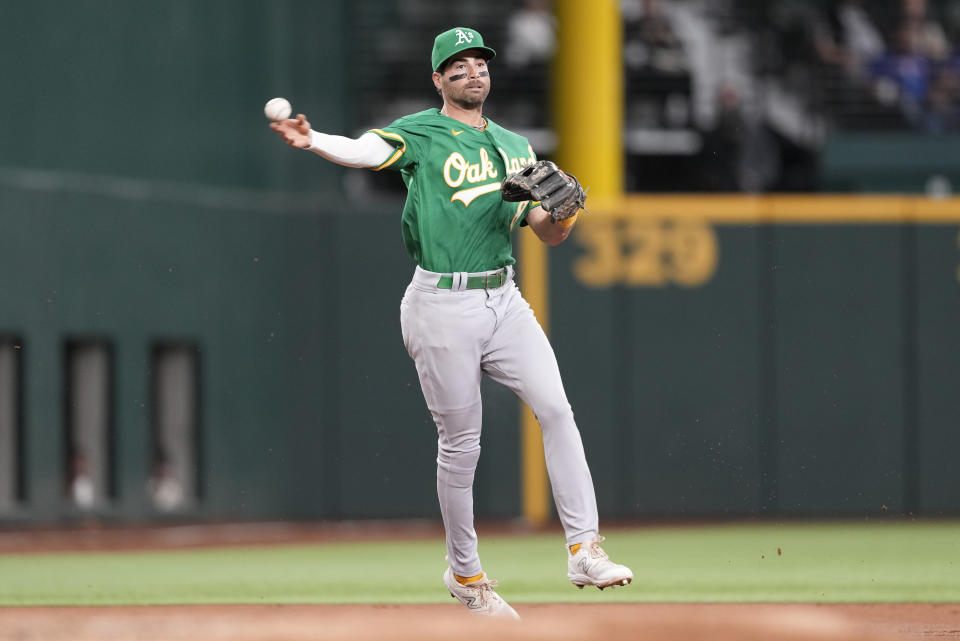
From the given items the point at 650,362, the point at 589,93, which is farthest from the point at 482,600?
the point at 589,93

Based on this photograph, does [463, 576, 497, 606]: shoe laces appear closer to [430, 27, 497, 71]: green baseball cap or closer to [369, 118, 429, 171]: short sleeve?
[369, 118, 429, 171]: short sleeve

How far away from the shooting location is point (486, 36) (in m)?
14.6

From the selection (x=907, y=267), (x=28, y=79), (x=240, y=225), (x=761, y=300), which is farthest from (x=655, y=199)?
(x=28, y=79)

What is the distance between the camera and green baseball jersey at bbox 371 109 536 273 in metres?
5.49

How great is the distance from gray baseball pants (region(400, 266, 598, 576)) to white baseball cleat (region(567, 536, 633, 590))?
69mm

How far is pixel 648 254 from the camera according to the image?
13094 mm

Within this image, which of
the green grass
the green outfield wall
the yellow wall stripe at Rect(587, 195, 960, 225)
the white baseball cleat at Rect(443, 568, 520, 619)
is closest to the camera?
the white baseball cleat at Rect(443, 568, 520, 619)

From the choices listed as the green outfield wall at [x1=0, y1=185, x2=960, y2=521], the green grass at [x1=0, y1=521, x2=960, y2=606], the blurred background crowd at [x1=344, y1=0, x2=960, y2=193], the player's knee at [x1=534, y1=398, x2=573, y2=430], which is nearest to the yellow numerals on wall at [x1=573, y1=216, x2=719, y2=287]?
the green outfield wall at [x1=0, y1=185, x2=960, y2=521]

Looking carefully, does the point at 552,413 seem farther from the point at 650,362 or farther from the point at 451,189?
the point at 650,362

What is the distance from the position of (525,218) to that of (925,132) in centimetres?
916

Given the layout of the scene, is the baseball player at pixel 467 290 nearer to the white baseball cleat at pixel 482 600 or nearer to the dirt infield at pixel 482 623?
A: the white baseball cleat at pixel 482 600

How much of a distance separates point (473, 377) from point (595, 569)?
2.73 ft

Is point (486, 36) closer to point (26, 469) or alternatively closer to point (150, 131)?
point (150, 131)

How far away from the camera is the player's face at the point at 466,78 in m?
5.52
